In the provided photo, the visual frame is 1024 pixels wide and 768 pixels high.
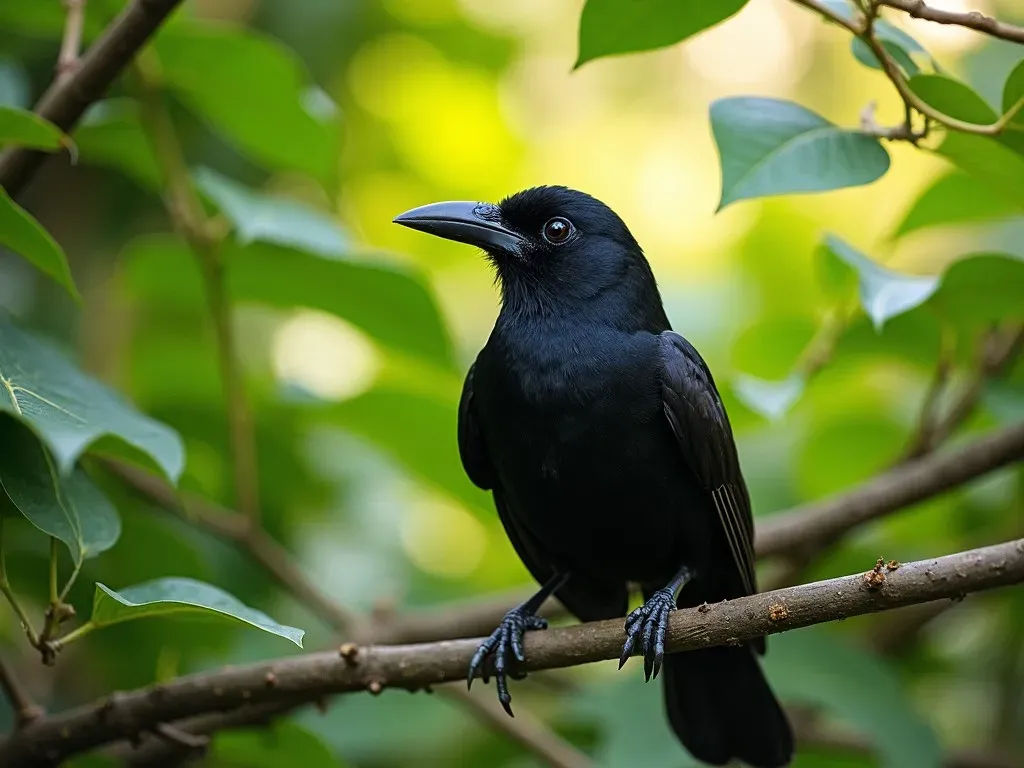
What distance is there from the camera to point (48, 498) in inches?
95.3

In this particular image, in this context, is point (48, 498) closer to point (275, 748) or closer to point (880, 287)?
point (275, 748)

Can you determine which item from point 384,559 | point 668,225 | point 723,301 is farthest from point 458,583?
point 668,225

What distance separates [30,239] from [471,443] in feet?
4.76

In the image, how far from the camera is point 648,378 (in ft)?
10.3

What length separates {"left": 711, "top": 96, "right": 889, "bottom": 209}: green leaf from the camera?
2.56 m

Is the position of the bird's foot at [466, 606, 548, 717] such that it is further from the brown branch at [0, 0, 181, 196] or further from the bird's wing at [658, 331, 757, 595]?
the brown branch at [0, 0, 181, 196]

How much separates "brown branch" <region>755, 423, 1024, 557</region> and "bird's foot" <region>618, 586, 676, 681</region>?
0.85 m

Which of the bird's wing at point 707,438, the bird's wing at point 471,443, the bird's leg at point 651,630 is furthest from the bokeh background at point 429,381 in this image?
the bird's leg at point 651,630

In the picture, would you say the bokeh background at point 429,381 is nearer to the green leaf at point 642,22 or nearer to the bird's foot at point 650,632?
the bird's foot at point 650,632

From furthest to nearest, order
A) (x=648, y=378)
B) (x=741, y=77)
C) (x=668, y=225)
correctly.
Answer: (x=741, y=77) < (x=668, y=225) < (x=648, y=378)

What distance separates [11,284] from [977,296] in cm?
367

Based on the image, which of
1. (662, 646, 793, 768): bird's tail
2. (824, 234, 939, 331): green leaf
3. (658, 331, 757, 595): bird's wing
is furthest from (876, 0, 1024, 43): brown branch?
(662, 646, 793, 768): bird's tail

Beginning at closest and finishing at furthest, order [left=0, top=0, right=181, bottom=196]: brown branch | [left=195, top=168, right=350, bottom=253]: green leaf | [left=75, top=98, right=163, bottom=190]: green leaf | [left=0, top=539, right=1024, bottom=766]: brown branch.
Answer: [left=0, top=539, right=1024, bottom=766]: brown branch < [left=0, top=0, right=181, bottom=196]: brown branch < [left=195, top=168, right=350, bottom=253]: green leaf < [left=75, top=98, right=163, bottom=190]: green leaf

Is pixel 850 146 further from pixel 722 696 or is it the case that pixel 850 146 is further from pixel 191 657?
pixel 191 657
